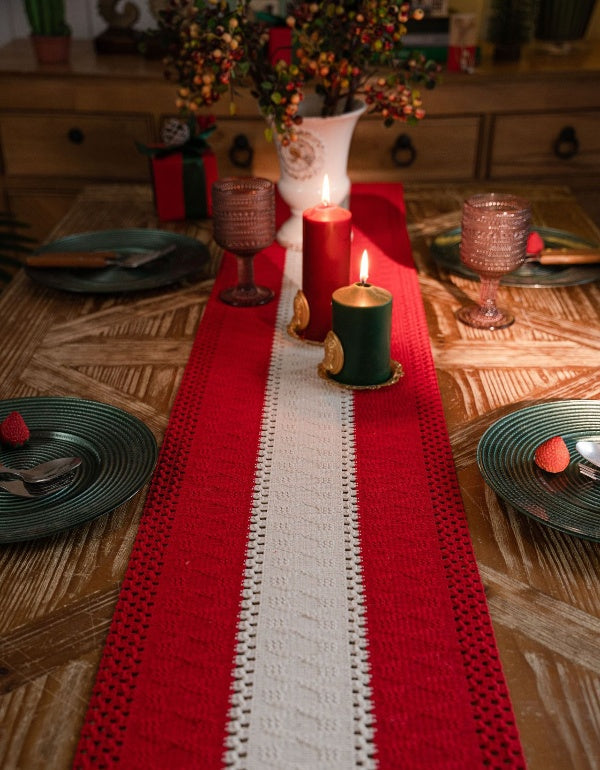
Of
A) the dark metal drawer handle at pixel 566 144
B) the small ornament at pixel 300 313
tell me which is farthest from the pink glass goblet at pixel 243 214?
the dark metal drawer handle at pixel 566 144

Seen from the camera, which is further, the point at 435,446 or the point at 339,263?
the point at 339,263

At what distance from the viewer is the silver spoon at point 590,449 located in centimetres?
85

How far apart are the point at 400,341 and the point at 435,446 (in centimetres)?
28

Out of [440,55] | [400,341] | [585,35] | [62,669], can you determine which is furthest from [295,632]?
[585,35]

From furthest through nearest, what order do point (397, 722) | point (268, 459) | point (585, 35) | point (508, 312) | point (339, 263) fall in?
point (585, 35), point (508, 312), point (339, 263), point (268, 459), point (397, 722)

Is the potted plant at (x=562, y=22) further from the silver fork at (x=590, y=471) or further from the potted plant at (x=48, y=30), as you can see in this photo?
the silver fork at (x=590, y=471)

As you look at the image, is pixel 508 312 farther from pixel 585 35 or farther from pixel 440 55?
pixel 585 35

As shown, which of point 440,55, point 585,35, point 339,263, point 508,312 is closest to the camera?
point 339,263

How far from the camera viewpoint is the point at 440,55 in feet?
7.61

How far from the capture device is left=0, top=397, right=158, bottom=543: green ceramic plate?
30.7 inches

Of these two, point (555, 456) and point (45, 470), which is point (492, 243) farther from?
point (45, 470)

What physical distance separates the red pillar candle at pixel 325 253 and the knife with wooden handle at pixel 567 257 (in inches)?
14.8

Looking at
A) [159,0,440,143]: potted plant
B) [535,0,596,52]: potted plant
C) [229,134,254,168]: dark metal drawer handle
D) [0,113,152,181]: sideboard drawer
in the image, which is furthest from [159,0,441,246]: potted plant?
[535,0,596,52]: potted plant

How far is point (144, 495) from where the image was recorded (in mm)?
847
